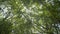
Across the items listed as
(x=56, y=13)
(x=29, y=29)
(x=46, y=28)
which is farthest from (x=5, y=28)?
(x=56, y=13)

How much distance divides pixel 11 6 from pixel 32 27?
0.41 metres

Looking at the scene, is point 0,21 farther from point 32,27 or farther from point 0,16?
point 32,27

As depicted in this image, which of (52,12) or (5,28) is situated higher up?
(52,12)

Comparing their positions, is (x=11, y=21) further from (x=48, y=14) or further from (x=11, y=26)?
(x=48, y=14)

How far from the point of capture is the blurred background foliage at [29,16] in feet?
7.49

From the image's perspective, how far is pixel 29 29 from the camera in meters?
A: 2.29

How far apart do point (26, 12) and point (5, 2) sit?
32cm

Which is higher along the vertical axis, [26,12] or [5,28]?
[26,12]

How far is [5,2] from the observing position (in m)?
2.41

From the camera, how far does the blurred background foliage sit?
228 cm

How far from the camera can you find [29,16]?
236 cm

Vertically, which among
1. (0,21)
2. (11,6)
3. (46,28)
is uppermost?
(11,6)

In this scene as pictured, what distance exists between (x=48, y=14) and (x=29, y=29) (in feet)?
1.09

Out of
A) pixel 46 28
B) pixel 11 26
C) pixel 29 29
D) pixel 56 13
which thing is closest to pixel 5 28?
pixel 11 26
